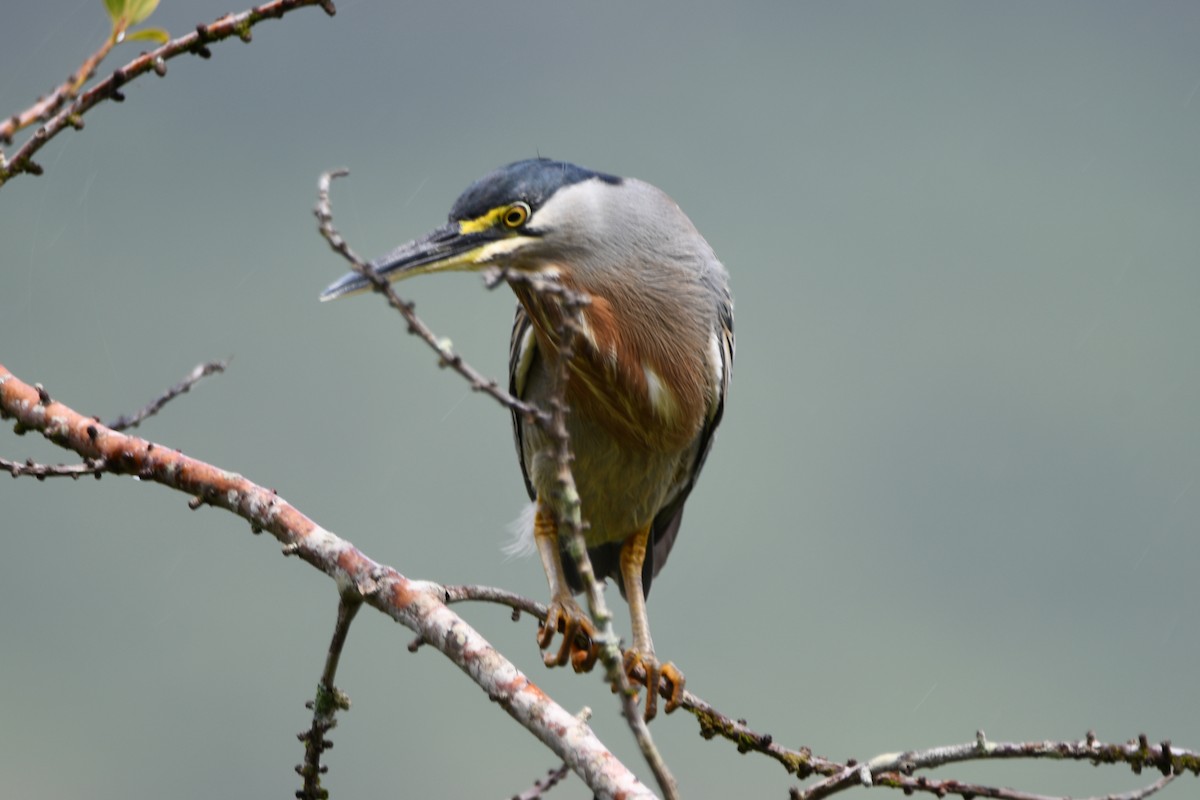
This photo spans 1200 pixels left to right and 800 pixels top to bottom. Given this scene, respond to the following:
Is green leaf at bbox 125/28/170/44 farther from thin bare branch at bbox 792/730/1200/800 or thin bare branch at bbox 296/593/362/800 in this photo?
thin bare branch at bbox 792/730/1200/800

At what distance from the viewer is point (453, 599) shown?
1.58m

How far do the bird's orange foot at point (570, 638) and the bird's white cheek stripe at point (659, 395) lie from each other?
0.43 meters

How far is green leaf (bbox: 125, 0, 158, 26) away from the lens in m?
1.25

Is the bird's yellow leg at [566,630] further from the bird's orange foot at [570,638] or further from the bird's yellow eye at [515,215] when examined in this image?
the bird's yellow eye at [515,215]

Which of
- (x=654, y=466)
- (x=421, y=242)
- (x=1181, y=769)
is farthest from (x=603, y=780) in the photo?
A: (x=654, y=466)

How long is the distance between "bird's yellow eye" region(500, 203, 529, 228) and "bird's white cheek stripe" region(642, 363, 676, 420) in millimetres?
376

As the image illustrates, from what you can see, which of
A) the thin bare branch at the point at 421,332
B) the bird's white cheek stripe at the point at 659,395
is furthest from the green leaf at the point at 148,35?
the bird's white cheek stripe at the point at 659,395

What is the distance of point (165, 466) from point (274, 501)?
0.53 ft

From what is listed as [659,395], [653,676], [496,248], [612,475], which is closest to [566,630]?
[653,676]

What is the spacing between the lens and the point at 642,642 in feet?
8.29

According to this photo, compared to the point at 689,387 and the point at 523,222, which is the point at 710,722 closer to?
the point at 689,387

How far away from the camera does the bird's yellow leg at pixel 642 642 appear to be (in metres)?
2.30

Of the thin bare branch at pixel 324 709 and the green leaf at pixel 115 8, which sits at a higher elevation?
the green leaf at pixel 115 8

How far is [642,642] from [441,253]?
1007mm
